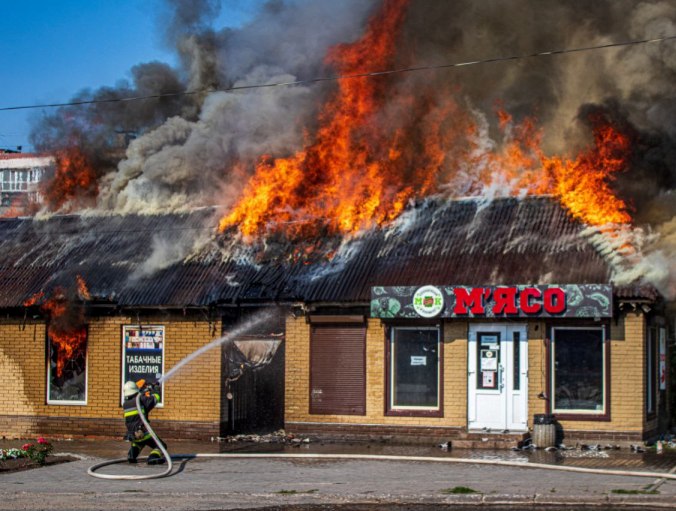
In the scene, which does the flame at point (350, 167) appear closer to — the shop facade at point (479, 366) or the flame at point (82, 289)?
the shop facade at point (479, 366)

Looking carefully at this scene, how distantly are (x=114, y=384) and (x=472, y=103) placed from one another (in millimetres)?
12398

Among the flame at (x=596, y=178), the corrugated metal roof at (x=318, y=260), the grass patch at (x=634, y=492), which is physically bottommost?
the grass patch at (x=634, y=492)

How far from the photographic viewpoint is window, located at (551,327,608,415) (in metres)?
17.5

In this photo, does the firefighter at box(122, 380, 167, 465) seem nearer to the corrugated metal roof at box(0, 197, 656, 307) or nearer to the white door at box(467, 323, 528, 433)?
the corrugated metal roof at box(0, 197, 656, 307)

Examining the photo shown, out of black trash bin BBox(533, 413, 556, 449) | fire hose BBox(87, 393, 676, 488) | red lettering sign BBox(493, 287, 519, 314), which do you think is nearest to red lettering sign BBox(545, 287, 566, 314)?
red lettering sign BBox(493, 287, 519, 314)

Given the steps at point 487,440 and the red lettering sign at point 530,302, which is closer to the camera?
the red lettering sign at point 530,302

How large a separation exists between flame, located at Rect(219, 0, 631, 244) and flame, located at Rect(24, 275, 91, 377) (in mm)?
3477

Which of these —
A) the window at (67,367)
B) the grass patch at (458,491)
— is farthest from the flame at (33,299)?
the grass patch at (458,491)

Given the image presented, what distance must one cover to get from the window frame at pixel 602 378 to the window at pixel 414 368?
200 centimetres

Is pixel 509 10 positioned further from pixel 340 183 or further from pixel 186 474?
pixel 186 474

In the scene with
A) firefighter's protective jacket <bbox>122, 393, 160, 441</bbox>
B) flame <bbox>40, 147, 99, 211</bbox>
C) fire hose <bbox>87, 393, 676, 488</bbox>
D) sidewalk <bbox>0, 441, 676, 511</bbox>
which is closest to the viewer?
sidewalk <bbox>0, 441, 676, 511</bbox>

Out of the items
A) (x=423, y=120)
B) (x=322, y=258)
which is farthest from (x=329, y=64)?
(x=322, y=258)

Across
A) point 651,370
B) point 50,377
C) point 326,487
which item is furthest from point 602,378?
point 50,377

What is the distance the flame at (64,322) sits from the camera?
20.0 meters
